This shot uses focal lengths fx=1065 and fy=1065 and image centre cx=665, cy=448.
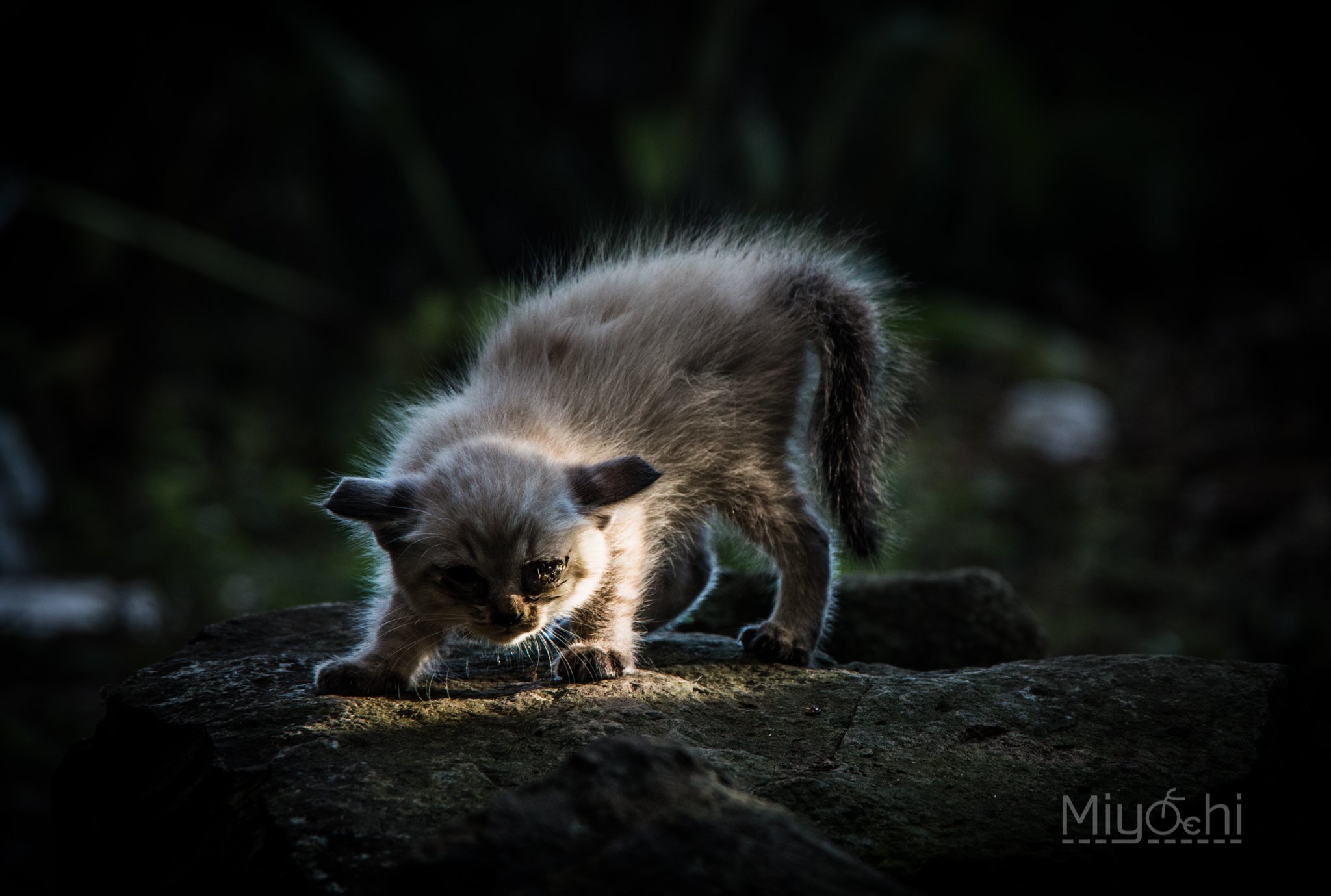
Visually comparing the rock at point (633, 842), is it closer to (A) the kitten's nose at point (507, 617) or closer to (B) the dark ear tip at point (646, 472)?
(A) the kitten's nose at point (507, 617)

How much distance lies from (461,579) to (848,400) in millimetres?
1569

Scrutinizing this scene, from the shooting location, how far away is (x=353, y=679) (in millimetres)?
3150

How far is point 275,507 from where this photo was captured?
26.0 ft

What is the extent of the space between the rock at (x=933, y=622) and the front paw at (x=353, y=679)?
5.34 ft

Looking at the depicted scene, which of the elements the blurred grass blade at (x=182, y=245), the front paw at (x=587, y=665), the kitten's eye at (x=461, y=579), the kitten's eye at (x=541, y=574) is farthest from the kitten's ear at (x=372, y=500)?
the blurred grass blade at (x=182, y=245)

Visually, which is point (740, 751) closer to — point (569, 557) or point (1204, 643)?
point (569, 557)

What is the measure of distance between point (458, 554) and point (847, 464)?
1.49m

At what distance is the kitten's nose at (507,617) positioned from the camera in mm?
3064

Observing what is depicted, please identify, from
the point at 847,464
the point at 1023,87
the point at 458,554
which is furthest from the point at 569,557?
the point at 1023,87

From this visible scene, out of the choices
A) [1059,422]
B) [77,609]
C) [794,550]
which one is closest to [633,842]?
[794,550]

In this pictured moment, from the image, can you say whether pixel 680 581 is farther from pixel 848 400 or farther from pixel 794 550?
pixel 848 400

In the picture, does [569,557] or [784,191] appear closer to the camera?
[569,557]

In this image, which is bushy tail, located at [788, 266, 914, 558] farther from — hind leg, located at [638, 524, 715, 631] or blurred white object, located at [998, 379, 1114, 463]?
blurred white object, located at [998, 379, 1114, 463]

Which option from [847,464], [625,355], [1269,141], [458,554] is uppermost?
[1269,141]
